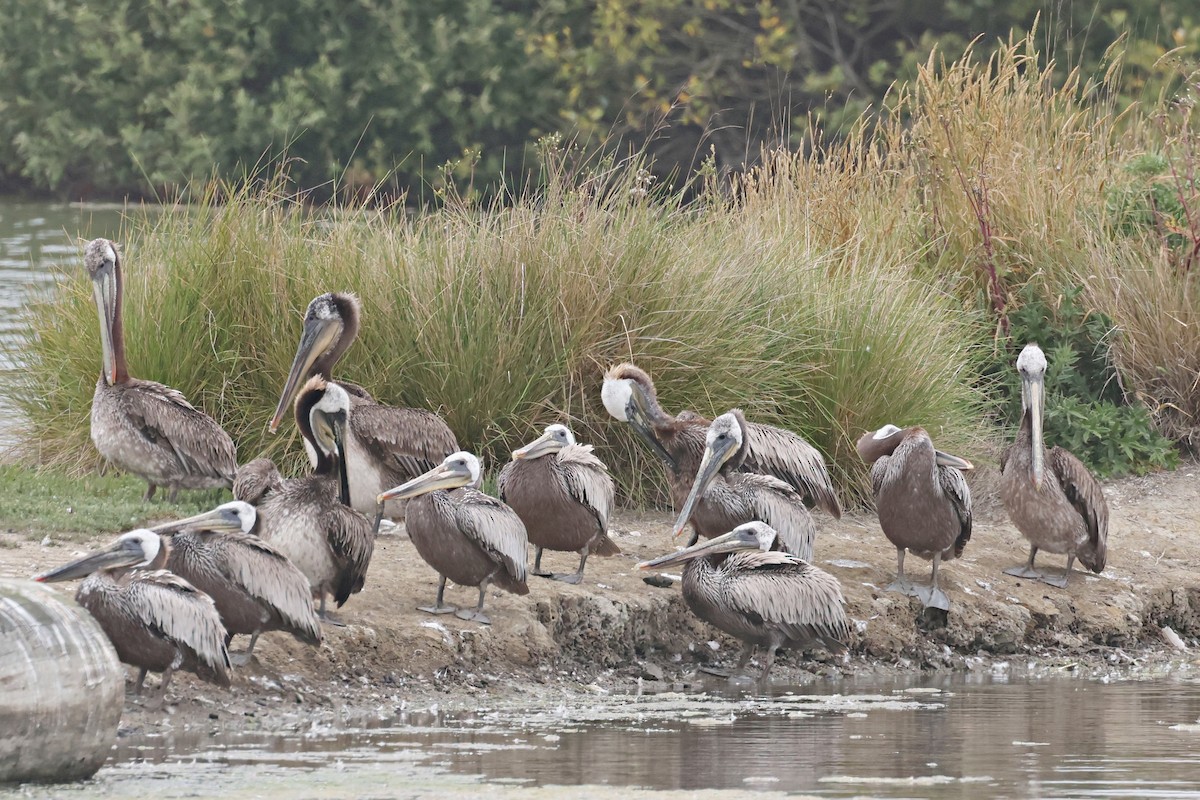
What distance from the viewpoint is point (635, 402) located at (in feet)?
27.7

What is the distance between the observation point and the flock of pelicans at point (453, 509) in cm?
624

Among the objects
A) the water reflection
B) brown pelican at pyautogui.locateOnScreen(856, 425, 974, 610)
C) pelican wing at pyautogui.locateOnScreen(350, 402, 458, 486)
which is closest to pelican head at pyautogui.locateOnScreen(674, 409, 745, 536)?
brown pelican at pyautogui.locateOnScreen(856, 425, 974, 610)

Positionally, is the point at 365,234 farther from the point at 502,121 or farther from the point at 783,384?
the point at 502,121

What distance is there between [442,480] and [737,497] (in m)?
1.35

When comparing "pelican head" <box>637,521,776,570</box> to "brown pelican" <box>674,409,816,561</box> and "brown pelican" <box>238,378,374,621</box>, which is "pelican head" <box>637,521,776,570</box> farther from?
"brown pelican" <box>238,378,374,621</box>

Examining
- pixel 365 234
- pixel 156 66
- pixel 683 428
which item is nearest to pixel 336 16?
pixel 156 66

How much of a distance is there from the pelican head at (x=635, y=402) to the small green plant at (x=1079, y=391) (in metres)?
3.22

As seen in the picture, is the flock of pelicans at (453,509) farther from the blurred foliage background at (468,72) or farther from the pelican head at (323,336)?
the blurred foliage background at (468,72)

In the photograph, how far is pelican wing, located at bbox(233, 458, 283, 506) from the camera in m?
7.32

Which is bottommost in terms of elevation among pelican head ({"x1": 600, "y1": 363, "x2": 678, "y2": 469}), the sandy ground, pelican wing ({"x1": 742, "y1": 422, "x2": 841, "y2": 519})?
the sandy ground

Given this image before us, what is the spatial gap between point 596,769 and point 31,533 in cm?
333

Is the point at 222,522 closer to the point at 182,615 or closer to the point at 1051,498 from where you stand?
the point at 182,615

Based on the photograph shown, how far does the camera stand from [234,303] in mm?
9586

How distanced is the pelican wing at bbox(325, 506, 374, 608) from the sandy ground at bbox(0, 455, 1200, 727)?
6.8 inches
